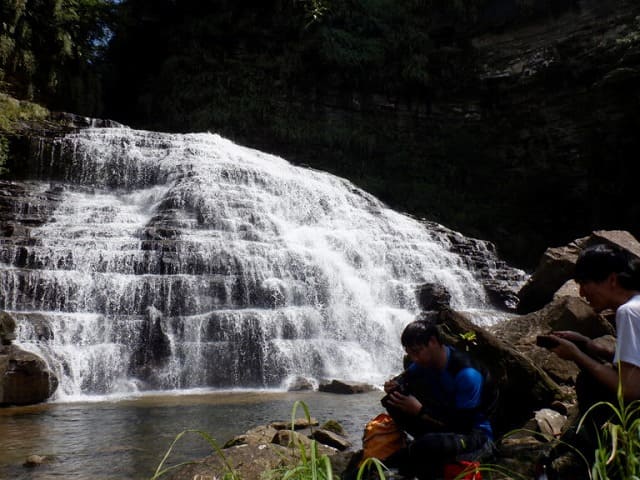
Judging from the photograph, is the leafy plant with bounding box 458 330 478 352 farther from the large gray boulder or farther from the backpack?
the large gray boulder

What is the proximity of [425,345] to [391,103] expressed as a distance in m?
25.9

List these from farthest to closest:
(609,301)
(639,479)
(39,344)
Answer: (39,344) < (609,301) < (639,479)

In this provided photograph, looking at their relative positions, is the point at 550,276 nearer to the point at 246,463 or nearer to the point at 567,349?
the point at 246,463

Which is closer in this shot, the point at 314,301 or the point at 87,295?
the point at 87,295

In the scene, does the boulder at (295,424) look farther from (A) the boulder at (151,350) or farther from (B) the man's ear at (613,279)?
(A) the boulder at (151,350)

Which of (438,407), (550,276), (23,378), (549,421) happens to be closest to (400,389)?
(438,407)

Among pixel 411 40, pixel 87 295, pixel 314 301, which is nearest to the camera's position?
pixel 87 295

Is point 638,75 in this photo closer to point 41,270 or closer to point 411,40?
point 411,40

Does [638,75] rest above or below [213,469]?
above

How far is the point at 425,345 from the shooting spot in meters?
2.78

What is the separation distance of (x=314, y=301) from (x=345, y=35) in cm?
1919

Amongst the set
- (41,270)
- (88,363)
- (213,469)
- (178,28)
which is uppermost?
(178,28)

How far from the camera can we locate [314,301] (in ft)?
36.9

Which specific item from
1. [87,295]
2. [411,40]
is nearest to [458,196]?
→ [411,40]
